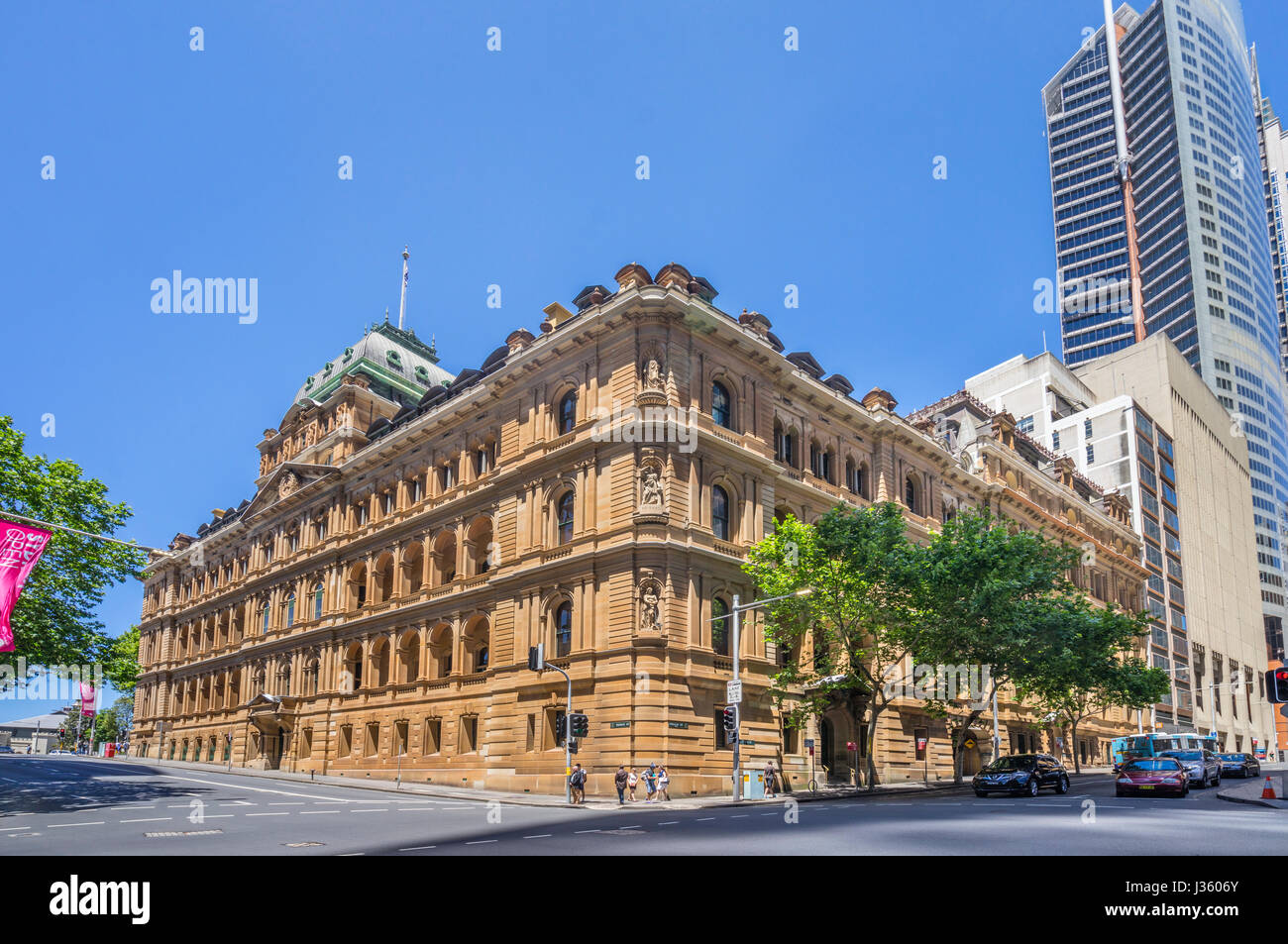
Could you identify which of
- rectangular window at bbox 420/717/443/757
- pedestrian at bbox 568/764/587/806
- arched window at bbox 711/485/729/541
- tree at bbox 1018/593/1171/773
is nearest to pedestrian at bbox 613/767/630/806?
pedestrian at bbox 568/764/587/806

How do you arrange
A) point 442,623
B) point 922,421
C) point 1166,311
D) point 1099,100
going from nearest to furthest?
point 442,623
point 922,421
point 1166,311
point 1099,100

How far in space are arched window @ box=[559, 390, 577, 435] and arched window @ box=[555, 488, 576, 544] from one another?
10.6 feet

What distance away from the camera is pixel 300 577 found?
61.8 meters

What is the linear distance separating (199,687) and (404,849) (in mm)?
66014

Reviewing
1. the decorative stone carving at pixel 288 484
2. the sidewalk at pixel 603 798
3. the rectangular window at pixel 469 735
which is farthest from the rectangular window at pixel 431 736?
the decorative stone carving at pixel 288 484

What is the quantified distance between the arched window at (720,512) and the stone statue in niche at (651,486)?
3.57 metres

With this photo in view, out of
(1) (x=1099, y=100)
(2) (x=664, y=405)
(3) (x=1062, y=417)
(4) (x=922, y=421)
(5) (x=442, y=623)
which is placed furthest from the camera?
(1) (x=1099, y=100)

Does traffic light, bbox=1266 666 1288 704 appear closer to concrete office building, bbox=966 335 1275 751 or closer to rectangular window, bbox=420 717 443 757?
rectangular window, bbox=420 717 443 757

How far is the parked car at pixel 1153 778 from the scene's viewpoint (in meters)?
33.3

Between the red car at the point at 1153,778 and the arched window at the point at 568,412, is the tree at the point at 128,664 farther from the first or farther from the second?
the red car at the point at 1153,778

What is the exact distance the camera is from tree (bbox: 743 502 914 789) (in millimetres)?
38250
